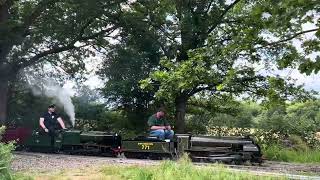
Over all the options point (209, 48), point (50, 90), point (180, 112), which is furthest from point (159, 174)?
point (50, 90)

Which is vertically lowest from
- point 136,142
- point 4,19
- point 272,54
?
point 136,142

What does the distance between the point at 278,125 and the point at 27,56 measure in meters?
12.5

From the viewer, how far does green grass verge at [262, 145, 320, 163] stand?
20480mm

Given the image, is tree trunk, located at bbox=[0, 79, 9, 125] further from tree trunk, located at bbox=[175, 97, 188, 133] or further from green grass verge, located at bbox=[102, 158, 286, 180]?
green grass verge, located at bbox=[102, 158, 286, 180]

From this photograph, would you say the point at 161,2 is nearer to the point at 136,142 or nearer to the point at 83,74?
the point at 83,74

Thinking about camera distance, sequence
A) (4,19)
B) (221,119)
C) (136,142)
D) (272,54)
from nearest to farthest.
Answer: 1. (136,142)
2. (272,54)
3. (4,19)
4. (221,119)

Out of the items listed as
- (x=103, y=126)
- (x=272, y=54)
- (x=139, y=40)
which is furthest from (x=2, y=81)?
(x=272, y=54)

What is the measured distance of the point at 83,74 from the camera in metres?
28.8

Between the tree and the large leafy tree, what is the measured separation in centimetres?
167

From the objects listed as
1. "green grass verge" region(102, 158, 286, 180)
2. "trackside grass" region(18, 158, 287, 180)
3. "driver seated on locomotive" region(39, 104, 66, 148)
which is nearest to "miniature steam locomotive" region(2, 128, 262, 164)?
"driver seated on locomotive" region(39, 104, 66, 148)

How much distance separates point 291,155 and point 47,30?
1191cm

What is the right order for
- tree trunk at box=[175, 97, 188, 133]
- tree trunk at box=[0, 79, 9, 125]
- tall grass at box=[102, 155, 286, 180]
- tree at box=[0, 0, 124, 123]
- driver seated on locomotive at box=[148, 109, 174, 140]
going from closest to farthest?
1. tall grass at box=[102, 155, 286, 180]
2. driver seated on locomotive at box=[148, 109, 174, 140]
3. tree at box=[0, 0, 124, 123]
4. tree trunk at box=[175, 97, 188, 133]
5. tree trunk at box=[0, 79, 9, 125]

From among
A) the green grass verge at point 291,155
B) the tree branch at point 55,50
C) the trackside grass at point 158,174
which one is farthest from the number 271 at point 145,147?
the tree branch at point 55,50

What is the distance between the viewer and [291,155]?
21.3 m
